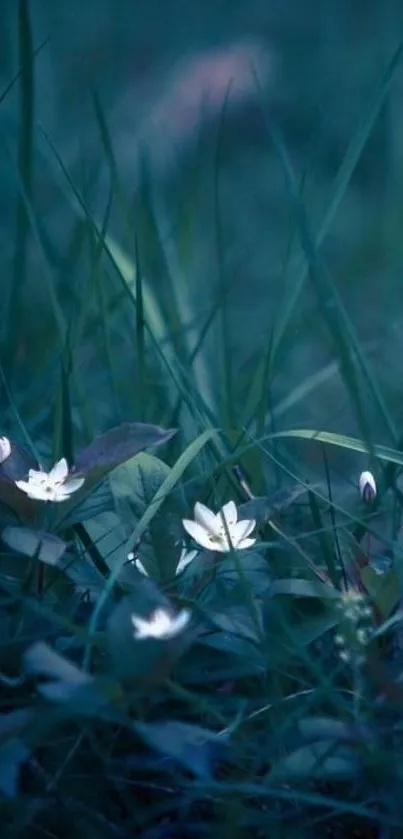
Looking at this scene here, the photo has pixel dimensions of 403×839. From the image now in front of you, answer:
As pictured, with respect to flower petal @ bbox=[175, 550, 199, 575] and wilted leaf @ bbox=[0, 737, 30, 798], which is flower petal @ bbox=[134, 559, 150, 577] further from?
wilted leaf @ bbox=[0, 737, 30, 798]

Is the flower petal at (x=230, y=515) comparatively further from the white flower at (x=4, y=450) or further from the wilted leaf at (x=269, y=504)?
the white flower at (x=4, y=450)

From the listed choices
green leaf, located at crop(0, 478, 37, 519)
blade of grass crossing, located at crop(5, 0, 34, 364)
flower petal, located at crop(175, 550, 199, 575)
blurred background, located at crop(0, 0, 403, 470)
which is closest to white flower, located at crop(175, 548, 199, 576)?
flower petal, located at crop(175, 550, 199, 575)

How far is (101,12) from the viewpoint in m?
2.71

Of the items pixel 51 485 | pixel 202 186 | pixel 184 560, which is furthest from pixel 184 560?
pixel 202 186

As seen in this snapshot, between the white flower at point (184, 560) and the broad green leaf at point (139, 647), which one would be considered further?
the white flower at point (184, 560)

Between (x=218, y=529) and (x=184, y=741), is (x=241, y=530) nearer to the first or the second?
(x=218, y=529)

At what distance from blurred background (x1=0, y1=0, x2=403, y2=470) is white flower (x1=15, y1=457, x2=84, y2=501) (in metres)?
0.19

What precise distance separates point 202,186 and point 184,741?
1565 millimetres

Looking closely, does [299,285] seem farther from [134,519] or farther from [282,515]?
[134,519]

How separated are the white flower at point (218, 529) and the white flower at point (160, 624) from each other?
0.37 feet

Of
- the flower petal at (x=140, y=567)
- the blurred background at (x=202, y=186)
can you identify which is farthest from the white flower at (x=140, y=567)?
the blurred background at (x=202, y=186)

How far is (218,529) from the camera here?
0.87m

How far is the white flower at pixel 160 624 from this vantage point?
2.33 ft

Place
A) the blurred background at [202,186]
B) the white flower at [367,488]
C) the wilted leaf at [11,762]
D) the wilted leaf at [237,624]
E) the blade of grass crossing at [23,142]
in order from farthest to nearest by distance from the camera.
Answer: the blurred background at [202,186] < the blade of grass crossing at [23,142] < the white flower at [367,488] < the wilted leaf at [237,624] < the wilted leaf at [11,762]
